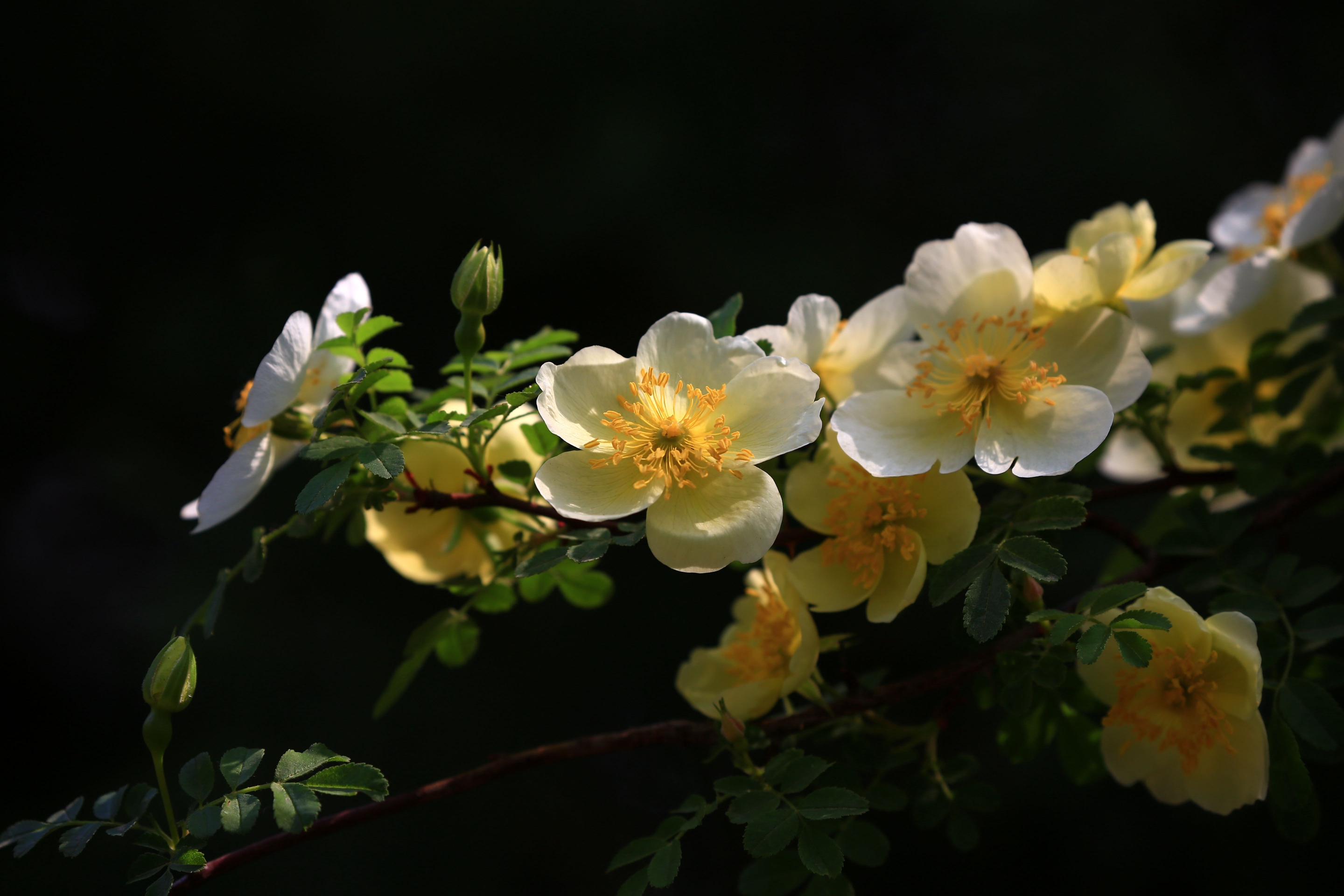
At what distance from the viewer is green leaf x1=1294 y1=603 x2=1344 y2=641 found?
49 centimetres

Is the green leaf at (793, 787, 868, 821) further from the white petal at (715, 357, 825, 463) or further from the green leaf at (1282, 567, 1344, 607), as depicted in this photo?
the green leaf at (1282, 567, 1344, 607)

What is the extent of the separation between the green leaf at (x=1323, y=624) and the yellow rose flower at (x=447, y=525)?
436mm

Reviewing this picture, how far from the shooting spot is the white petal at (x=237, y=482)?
48 cm

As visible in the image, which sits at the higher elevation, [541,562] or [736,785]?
[541,562]

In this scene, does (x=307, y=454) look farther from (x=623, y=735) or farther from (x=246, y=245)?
(x=246, y=245)

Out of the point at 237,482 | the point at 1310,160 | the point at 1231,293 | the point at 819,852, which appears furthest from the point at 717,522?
the point at 1310,160

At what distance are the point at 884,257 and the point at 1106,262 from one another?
3.43 feet

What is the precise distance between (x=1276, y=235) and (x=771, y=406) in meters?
0.57

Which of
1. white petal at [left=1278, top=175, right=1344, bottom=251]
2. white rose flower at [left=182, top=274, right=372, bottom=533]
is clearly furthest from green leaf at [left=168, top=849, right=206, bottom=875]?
white petal at [left=1278, top=175, right=1344, bottom=251]

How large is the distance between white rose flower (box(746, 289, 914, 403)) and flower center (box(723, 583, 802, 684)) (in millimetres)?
135

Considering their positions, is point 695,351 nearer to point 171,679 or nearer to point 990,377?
point 990,377

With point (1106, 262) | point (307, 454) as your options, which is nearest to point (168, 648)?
point (307, 454)

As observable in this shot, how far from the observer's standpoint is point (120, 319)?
152cm

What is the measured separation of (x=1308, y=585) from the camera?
0.52 metres
